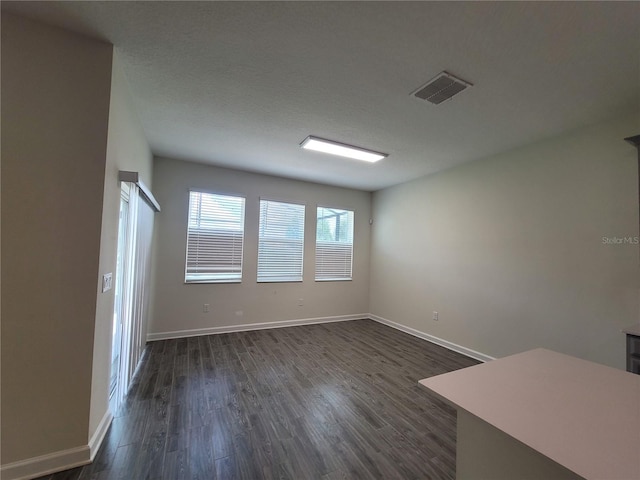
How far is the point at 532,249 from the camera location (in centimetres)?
316

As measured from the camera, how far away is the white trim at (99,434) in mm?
1756

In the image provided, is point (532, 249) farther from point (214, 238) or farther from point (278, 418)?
point (214, 238)

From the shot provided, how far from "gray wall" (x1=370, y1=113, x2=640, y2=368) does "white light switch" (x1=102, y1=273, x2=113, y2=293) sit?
4.16 meters

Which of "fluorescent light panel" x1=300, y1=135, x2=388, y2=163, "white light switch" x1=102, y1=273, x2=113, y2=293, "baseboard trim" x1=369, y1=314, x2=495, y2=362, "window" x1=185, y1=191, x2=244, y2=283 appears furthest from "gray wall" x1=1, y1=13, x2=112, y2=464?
"baseboard trim" x1=369, y1=314, x2=495, y2=362

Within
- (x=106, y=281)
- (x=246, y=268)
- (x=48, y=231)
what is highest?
(x=48, y=231)

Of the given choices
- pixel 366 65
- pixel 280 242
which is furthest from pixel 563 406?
pixel 280 242

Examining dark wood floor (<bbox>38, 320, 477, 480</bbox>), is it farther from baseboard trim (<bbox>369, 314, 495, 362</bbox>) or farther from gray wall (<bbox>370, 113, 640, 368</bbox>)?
gray wall (<bbox>370, 113, 640, 368</bbox>)

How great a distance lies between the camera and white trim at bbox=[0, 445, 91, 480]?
155cm

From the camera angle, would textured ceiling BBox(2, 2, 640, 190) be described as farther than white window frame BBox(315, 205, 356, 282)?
No

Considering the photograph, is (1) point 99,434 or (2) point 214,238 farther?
(2) point 214,238

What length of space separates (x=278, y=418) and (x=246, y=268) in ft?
9.07

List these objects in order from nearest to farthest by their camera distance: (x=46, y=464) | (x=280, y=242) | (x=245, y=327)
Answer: (x=46, y=464)
(x=245, y=327)
(x=280, y=242)

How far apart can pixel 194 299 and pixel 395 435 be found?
3.42 metres

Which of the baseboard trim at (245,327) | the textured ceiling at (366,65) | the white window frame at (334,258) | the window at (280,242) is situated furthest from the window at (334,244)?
the textured ceiling at (366,65)
